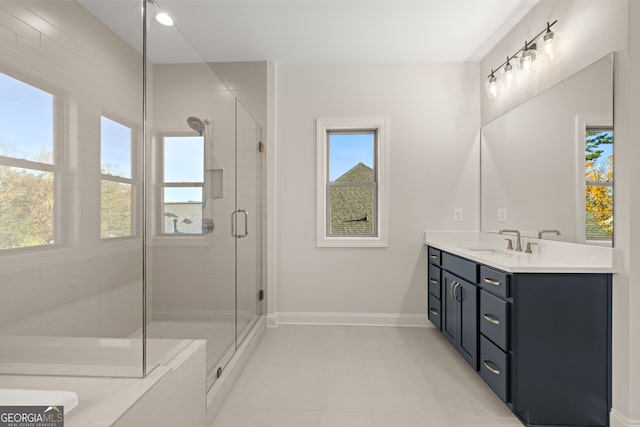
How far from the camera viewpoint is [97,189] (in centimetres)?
111

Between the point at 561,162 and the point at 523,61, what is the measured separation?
93cm

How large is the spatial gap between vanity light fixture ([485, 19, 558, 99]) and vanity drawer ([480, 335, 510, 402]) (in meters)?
1.94

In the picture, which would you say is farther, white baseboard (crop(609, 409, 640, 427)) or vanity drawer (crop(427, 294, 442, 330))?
vanity drawer (crop(427, 294, 442, 330))

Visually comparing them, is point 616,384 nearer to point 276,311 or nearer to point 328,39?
point 276,311

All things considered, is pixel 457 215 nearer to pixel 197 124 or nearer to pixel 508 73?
pixel 508 73

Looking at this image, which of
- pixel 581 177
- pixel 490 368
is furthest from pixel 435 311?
pixel 581 177

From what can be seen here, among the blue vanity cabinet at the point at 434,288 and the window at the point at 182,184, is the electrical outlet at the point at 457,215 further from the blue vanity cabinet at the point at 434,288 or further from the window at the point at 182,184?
the window at the point at 182,184

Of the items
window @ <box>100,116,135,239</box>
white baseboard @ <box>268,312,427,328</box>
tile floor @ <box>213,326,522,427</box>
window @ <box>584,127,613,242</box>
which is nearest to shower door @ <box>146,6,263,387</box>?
window @ <box>100,116,135,239</box>

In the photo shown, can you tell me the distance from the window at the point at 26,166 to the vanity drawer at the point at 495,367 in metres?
2.07

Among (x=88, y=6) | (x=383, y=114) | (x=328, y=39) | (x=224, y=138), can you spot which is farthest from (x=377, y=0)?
(x=88, y=6)

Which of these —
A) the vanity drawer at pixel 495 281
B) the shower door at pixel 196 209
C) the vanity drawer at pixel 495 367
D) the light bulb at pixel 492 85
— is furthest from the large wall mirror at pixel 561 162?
the shower door at pixel 196 209

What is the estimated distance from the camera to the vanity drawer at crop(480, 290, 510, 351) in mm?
1826

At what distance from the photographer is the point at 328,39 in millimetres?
3000

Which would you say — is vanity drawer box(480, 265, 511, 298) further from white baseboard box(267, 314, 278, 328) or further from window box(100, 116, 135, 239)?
white baseboard box(267, 314, 278, 328)
